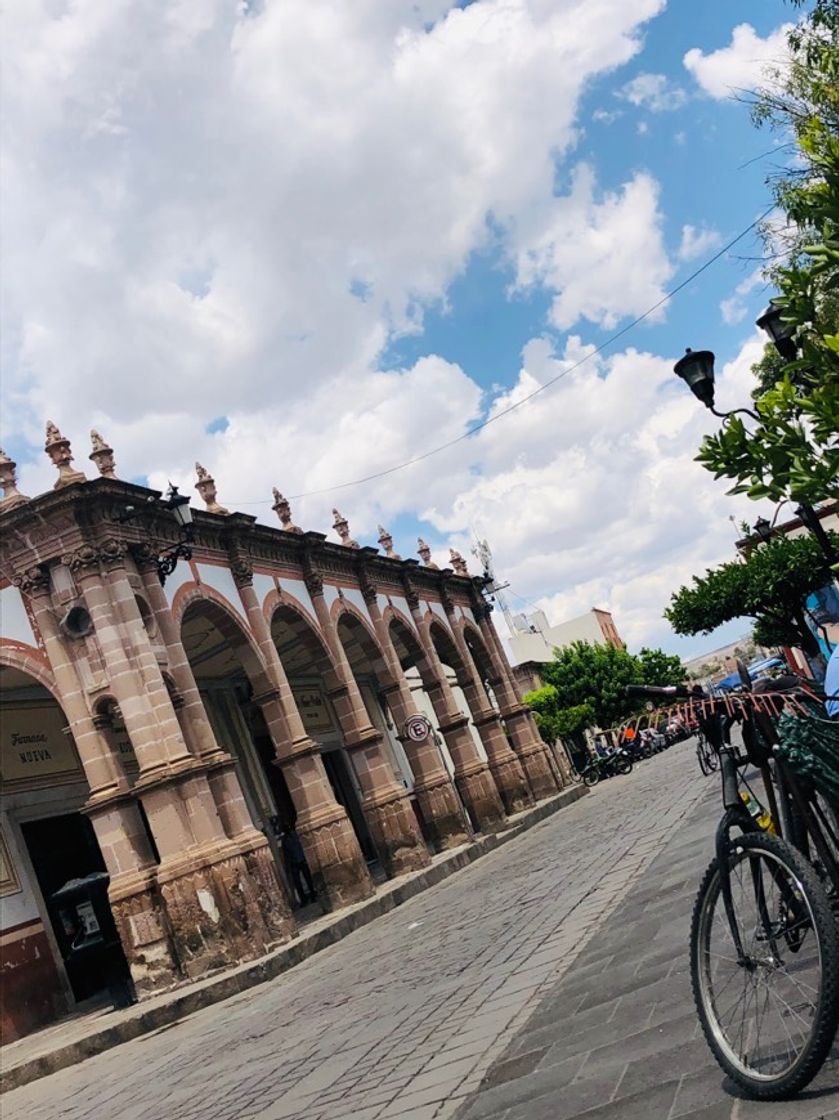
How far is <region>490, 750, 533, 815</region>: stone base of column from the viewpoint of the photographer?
31.2m

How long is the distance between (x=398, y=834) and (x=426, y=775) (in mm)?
4131

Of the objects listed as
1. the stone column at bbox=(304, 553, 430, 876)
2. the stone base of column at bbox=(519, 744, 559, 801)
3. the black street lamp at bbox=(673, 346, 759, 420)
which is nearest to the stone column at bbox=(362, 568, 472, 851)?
the stone column at bbox=(304, 553, 430, 876)

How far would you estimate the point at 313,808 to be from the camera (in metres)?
18.7

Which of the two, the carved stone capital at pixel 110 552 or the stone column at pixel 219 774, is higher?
the carved stone capital at pixel 110 552

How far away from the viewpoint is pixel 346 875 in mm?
18453

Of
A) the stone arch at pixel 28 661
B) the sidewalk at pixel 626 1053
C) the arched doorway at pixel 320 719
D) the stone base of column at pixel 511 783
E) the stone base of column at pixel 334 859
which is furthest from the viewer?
the stone base of column at pixel 511 783

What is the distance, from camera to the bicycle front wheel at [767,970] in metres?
3.06

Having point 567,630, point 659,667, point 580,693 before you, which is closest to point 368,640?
point 580,693

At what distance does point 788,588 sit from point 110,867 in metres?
13.6

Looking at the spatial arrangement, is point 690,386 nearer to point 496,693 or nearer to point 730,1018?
point 730,1018

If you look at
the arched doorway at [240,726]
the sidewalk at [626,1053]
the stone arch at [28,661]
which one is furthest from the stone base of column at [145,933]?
the sidewalk at [626,1053]

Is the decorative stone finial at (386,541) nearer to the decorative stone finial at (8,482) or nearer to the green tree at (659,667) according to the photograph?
the decorative stone finial at (8,482)

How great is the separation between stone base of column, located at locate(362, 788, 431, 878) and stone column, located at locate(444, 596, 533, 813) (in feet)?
32.5

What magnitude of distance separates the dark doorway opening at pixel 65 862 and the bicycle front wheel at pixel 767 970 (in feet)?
47.2
